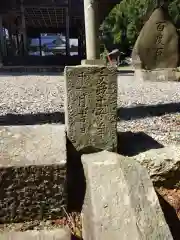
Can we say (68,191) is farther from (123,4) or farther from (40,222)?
(123,4)

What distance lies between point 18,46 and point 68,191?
816 inches

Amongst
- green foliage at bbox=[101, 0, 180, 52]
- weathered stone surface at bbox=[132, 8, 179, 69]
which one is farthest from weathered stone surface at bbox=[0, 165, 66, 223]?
green foliage at bbox=[101, 0, 180, 52]

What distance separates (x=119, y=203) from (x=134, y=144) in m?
0.92

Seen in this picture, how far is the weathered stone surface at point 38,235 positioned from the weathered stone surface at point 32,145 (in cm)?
40

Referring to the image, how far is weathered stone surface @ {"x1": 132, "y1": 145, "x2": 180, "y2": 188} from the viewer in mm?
2734

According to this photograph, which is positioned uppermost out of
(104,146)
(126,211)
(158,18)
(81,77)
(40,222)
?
(158,18)

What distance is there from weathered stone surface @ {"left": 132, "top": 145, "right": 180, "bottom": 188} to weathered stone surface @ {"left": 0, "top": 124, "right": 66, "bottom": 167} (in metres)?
0.57

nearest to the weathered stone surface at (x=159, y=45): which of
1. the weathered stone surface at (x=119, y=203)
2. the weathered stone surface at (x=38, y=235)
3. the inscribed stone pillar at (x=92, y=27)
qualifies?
the inscribed stone pillar at (x=92, y=27)

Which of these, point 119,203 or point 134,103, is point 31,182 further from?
point 134,103

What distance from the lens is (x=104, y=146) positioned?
276 centimetres

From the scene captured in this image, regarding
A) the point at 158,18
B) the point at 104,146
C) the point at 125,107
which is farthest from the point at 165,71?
the point at 104,146

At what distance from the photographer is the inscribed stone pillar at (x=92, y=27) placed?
9.40 metres

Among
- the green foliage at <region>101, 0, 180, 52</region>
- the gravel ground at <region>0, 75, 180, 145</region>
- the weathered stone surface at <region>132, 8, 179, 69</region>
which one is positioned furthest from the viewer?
the green foliage at <region>101, 0, 180, 52</region>

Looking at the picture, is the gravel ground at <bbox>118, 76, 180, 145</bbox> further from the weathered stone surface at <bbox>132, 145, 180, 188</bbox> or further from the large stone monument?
the weathered stone surface at <bbox>132, 145, 180, 188</bbox>
